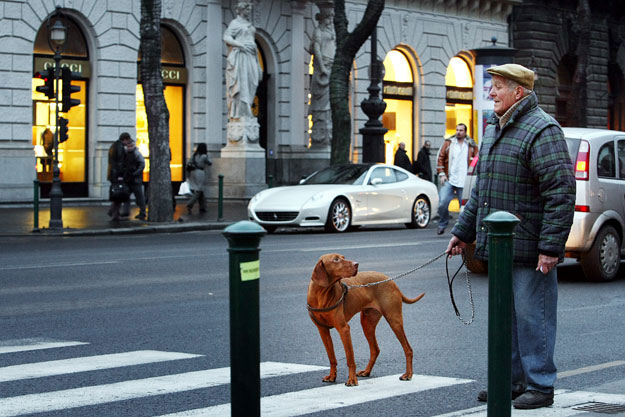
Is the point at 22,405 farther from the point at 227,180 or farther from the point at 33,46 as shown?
the point at 227,180

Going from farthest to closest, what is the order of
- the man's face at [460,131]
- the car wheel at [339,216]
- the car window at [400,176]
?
the car window at [400,176]
the car wheel at [339,216]
the man's face at [460,131]

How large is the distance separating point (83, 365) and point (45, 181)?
21.7 metres

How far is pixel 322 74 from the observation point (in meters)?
35.0

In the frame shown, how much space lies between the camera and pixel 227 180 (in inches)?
1281

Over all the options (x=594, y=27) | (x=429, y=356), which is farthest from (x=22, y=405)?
(x=594, y=27)

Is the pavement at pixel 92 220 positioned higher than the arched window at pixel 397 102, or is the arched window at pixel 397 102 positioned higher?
the arched window at pixel 397 102

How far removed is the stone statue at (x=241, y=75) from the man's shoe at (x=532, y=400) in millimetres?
26142

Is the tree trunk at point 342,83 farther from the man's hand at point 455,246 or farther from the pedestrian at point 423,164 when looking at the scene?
the man's hand at point 455,246

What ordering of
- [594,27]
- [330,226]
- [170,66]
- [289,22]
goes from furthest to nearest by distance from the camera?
1. [594,27]
2. [289,22]
3. [170,66]
4. [330,226]

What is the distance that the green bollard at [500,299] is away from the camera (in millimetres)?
5176

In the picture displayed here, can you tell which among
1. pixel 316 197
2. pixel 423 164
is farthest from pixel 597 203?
pixel 423 164

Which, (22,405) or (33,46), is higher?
(33,46)

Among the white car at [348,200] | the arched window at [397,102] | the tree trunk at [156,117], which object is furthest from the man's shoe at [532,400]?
the arched window at [397,102]

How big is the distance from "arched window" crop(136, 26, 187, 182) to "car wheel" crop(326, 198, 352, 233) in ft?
36.9
